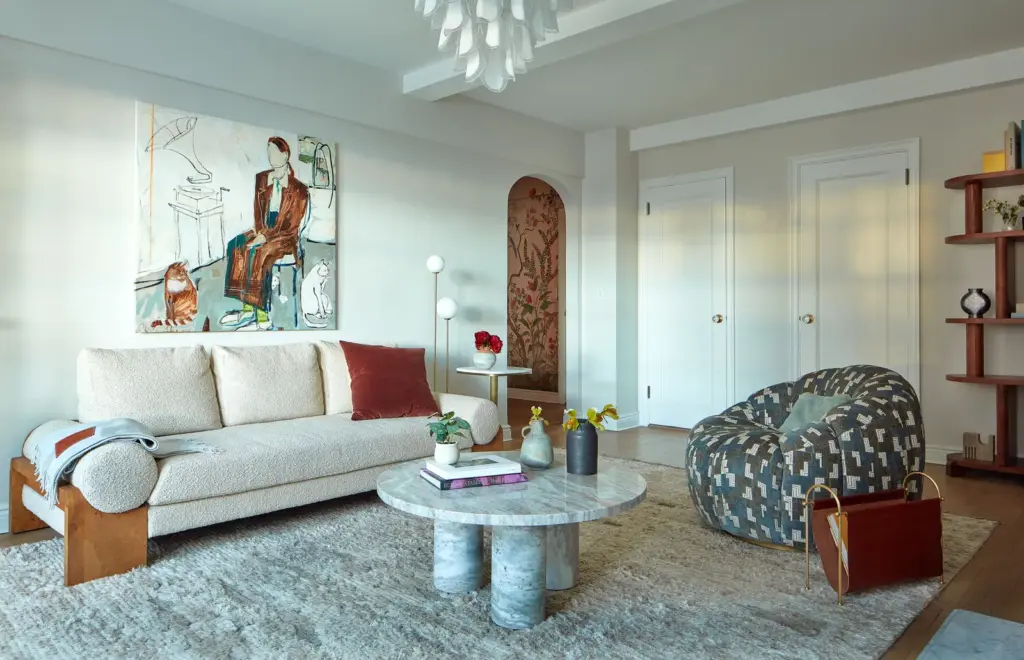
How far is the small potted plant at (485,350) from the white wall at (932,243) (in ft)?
7.33

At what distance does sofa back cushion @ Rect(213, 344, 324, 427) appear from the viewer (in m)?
3.66

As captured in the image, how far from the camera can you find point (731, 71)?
477cm

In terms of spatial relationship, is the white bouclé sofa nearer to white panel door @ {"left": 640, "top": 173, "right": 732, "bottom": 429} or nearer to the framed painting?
the framed painting

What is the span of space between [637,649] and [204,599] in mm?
1461

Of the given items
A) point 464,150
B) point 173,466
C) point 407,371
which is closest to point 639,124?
point 464,150

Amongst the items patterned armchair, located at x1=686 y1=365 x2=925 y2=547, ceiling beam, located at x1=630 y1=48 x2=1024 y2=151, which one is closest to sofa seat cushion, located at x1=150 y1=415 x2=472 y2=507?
patterned armchair, located at x1=686 y1=365 x2=925 y2=547

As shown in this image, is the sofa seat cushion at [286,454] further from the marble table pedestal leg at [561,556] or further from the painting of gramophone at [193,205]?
the marble table pedestal leg at [561,556]

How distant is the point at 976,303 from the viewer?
4492 millimetres

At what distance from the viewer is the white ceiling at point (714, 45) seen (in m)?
3.78

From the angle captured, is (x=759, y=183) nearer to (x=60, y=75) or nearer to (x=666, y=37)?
(x=666, y=37)

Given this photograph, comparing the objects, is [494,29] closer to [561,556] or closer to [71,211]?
[561,556]

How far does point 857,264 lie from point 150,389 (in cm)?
472

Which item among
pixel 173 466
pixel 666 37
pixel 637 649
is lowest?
pixel 637 649

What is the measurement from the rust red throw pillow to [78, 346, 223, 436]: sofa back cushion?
29.0 inches
